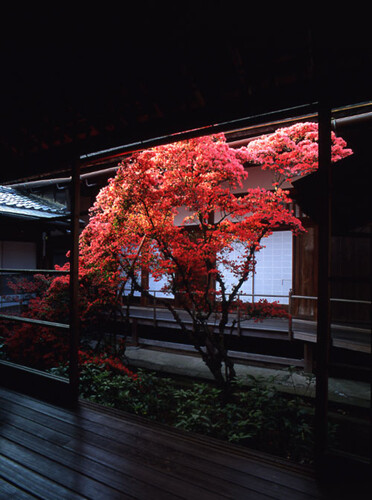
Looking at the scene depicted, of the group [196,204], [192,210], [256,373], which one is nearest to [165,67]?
[196,204]

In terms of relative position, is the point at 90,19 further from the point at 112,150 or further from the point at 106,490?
the point at 106,490

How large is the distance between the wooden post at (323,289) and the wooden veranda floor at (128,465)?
16.9 inches

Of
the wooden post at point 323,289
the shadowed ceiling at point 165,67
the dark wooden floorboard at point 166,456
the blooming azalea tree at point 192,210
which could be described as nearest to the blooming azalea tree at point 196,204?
the blooming azalea tree at point 192,210

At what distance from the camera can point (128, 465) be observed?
2.48 metres

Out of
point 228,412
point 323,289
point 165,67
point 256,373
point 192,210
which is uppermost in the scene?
point 165,67

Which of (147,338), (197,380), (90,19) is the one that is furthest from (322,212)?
(147,338)

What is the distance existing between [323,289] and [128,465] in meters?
2.28

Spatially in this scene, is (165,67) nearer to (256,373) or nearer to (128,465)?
(128,465)

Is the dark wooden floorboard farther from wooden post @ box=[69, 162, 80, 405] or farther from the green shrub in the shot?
the green shrub

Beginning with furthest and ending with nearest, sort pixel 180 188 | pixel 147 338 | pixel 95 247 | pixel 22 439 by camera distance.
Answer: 1. pixel 147 338
2. pixel 95 247
3. pixel 180 188
4. pixel 22 439

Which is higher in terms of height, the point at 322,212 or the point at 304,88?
the point at 304,88

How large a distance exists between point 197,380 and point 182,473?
5190 millimetres

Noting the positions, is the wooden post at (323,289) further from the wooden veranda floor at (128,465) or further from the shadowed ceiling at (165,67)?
the wooden veranda floor at (128,465)

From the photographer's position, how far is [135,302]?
12930mm
